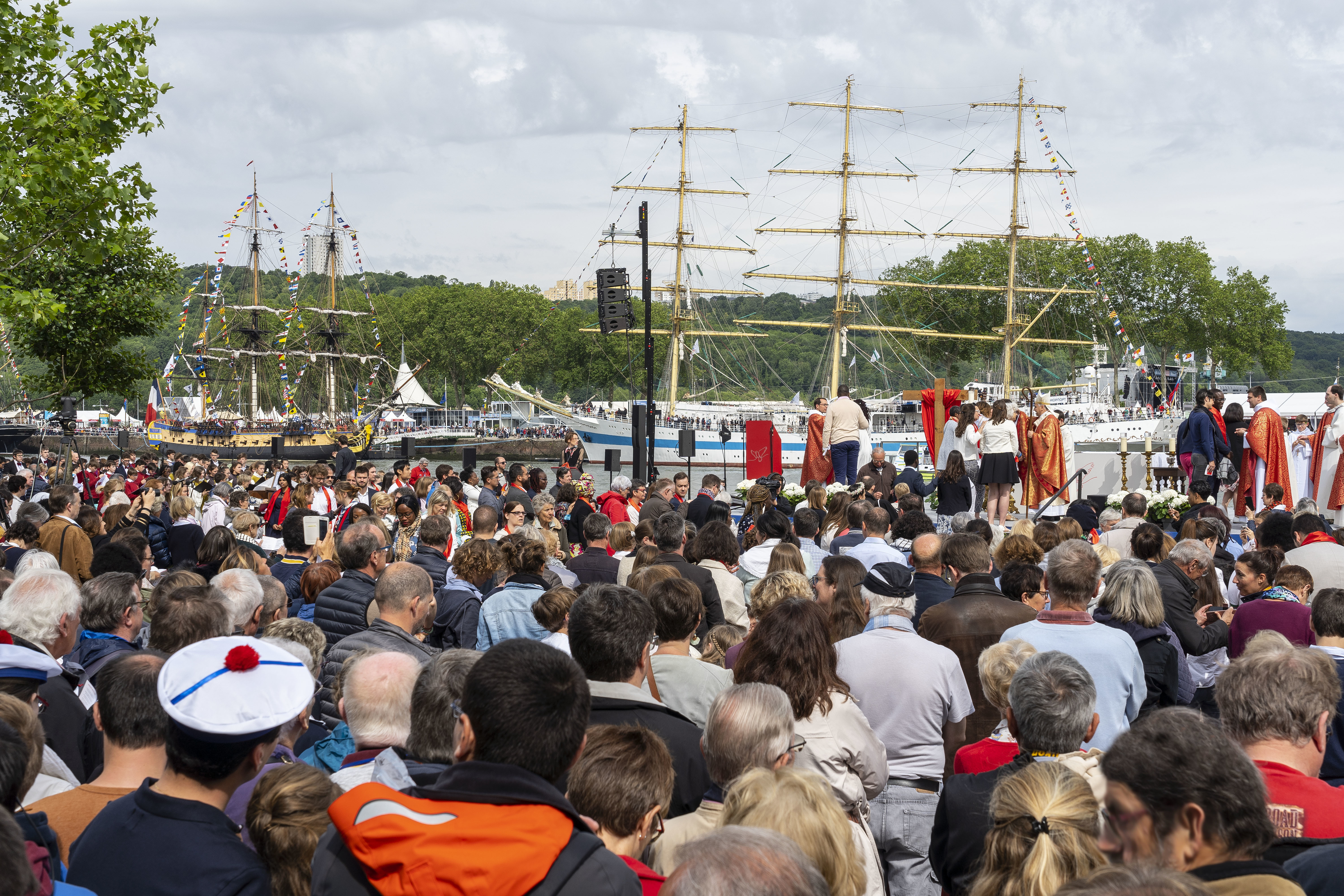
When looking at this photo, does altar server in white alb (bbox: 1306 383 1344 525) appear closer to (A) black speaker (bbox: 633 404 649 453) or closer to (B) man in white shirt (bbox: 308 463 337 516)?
(A) black speaker (bbox: 633 404 649 453)

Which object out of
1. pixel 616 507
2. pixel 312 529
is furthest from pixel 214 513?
pixel 312 529

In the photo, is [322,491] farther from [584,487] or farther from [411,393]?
[411,393]

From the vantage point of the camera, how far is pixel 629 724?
10.7 feet

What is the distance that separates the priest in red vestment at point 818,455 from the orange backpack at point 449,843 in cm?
1573

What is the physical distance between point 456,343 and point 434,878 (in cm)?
10396

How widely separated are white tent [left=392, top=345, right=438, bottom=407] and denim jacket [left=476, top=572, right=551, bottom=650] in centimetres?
8645

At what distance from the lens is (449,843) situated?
2.35 m

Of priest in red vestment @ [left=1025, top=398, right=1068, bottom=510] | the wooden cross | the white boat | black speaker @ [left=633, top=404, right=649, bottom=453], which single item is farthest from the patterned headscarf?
the white boat

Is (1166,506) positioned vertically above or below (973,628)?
below

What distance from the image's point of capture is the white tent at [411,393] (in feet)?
307

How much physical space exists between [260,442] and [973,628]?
74530 millimetres

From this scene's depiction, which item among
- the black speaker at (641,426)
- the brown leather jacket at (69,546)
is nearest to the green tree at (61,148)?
the brown leather jacket at (69,546)

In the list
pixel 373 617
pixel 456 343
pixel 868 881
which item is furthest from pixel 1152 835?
pixel 456 343

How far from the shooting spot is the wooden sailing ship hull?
71.9m
